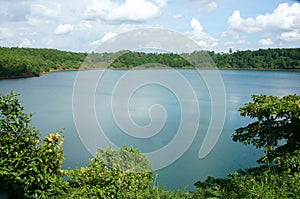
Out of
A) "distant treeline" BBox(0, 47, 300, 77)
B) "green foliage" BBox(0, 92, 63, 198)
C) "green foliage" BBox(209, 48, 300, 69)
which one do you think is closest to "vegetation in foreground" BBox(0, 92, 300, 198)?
"green foliage" BBox(0, 92, 63, 198)

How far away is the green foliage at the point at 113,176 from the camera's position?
2.25m

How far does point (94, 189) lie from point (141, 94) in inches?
430

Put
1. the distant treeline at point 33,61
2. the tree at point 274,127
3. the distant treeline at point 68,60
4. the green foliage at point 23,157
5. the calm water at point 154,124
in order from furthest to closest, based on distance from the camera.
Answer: the distant treeline at point 68,60 → the distant treeline at point 33,61 → the calm water at point 154,124 → the tree at point 274,127 → the green foliage at point 23,157

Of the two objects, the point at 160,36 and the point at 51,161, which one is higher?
the point at 160,36

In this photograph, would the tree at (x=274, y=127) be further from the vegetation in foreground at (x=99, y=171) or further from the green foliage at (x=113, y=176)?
the green foliage at (x=113, y=176)

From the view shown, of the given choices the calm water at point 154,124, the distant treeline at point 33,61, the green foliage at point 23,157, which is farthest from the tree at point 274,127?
the distant treeline at point 33,61

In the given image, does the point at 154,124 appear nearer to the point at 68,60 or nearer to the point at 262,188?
the point at 262,188

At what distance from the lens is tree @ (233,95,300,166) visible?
2889mm

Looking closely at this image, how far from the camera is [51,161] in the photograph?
2371mm

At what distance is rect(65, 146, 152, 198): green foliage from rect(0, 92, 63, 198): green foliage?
7.6 inches

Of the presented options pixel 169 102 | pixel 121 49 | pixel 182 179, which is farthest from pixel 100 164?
pixel 169 102

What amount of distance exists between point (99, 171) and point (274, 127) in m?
1.76

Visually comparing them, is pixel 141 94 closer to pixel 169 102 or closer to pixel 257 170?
pixel 169 102

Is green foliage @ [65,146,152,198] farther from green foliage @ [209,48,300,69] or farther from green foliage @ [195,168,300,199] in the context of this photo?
green foliage @ [209,48,300,69]
